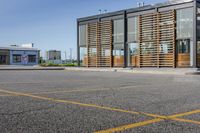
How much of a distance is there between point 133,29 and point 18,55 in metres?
47.9

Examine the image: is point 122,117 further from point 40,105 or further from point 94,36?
point 94,36

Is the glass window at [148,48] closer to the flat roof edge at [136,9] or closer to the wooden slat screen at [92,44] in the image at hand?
the flat roof edge at [136,9]

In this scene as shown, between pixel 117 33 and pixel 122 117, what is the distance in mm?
29361

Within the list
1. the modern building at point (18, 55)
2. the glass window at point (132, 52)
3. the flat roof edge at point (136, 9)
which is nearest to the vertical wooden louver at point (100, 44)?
the flat roof edge at point (136, 9)

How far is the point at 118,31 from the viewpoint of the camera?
3491 centimetres

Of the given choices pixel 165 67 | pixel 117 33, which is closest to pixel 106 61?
pixel 117 33

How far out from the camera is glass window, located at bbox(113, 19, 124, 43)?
3447 centimetres

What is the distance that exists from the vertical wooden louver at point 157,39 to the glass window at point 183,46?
0.55 meters

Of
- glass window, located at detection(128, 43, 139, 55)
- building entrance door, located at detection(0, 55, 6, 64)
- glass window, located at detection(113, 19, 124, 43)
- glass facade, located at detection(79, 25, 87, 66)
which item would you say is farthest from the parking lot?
building entrance door, located at detection(0, 55, 6, 64)

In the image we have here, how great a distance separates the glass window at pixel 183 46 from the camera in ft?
94.0

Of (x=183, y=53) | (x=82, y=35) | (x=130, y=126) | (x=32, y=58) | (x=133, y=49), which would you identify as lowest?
(x=130, y=126)

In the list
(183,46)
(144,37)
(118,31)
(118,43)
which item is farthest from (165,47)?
(118,31)

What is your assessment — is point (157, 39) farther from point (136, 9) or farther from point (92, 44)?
point (92, 44)

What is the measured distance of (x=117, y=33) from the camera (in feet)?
115
